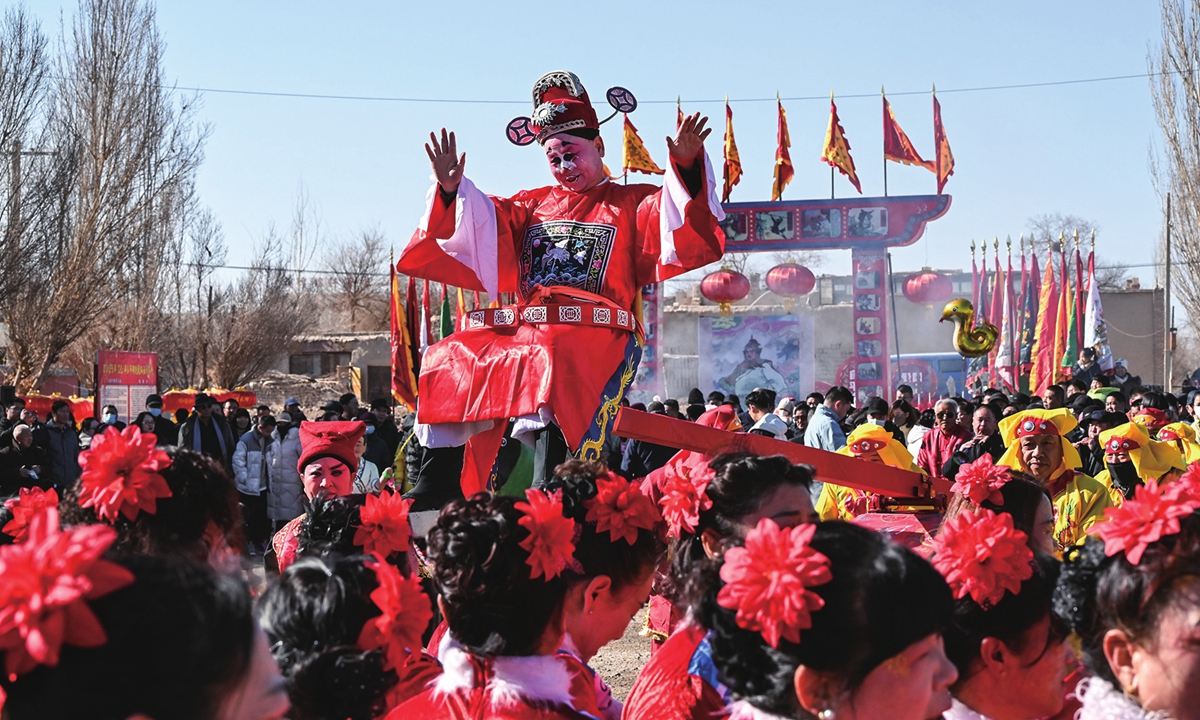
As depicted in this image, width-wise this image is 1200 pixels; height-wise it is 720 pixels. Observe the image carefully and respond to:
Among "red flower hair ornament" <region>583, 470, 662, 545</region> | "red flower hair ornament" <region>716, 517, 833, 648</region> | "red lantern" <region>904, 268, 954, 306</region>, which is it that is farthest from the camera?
"red lantern" <region>904, 268, 954, 306</region>

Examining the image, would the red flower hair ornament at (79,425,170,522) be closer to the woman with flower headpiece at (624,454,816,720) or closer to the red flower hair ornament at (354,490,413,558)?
the red flower hair ornament at (354,490,413,558)

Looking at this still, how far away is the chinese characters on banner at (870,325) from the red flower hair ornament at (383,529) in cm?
1818

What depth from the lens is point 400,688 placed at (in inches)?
96.0

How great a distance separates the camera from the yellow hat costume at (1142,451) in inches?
222

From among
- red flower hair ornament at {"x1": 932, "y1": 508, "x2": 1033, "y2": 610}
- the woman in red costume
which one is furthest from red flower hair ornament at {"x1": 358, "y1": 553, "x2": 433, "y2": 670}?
the woman in red costume

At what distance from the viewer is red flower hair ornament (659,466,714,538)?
9.34ft

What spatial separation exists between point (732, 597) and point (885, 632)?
0.22 meters

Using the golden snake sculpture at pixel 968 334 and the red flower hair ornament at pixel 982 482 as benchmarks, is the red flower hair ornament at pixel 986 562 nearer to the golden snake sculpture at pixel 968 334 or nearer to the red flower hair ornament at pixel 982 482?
the red flower hair ornament at pixel 982 482

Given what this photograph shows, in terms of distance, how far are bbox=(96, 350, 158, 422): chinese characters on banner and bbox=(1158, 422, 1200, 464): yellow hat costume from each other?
12650mm

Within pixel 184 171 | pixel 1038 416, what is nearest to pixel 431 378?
pixel 1038 416

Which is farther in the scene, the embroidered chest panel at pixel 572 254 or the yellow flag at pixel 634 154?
the yellow flag at pixel 634 154

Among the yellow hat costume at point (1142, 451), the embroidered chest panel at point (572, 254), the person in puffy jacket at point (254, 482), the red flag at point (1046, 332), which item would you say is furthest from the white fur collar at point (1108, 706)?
the red flag at point (1046, 332)

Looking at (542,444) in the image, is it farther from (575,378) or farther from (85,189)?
(85,189)

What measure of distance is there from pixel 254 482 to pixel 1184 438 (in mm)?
6877
